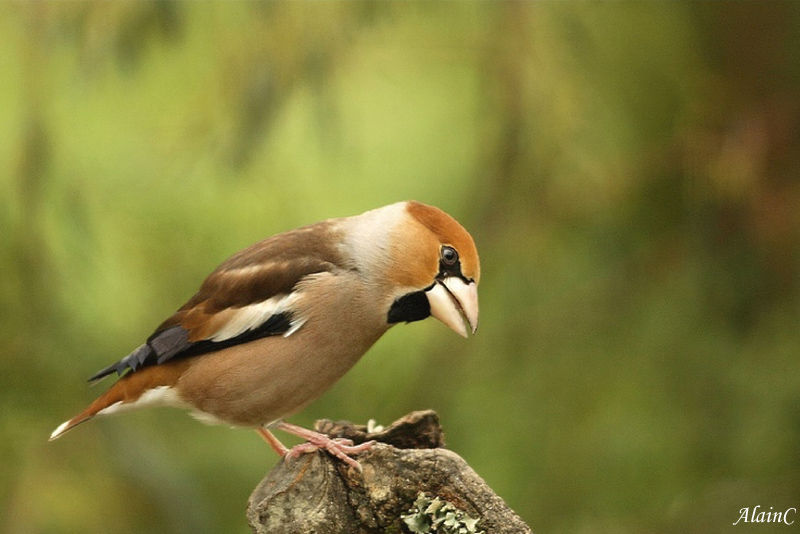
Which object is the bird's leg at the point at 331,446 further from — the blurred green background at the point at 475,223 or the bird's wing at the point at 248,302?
the blurred green background at the point at 475,223

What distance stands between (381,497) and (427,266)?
409 millimetres

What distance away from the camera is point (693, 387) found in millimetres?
3311

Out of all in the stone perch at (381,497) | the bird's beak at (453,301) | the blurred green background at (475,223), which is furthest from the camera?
the blurred green background at (475,223)

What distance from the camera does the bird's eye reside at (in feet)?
5.98

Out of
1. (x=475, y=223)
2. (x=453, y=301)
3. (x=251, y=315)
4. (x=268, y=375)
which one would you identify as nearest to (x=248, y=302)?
(x=251, y=315)

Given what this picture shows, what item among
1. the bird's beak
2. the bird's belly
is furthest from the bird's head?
the bird's belly

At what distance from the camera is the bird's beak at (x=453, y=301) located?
1794mm

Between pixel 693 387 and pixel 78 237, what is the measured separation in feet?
A: 6.41

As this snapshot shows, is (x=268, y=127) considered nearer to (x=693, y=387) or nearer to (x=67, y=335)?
(x=67, y=335)

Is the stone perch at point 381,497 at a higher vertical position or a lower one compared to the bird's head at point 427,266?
lower

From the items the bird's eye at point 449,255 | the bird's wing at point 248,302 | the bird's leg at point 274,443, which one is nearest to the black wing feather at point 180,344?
the bird's wing at point 248,302

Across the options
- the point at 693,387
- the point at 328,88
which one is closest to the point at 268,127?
the point at 328,88

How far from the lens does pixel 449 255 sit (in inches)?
71.7

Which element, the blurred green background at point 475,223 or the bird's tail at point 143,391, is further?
the blurred green background at point 475,223
